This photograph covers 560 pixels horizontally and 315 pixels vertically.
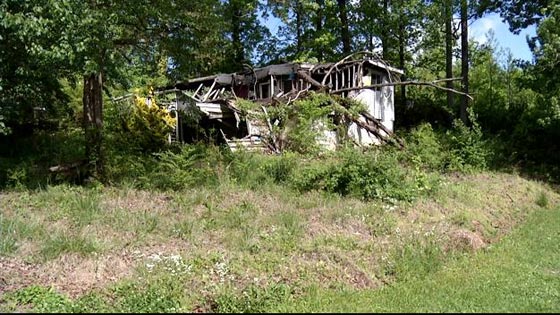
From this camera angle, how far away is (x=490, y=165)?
2066 cm

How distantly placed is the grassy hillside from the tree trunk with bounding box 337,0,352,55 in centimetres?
1741

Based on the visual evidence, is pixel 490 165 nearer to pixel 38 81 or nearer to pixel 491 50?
pixel 491 50

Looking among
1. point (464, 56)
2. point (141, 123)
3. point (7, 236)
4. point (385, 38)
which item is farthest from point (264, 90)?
point (7, 236)

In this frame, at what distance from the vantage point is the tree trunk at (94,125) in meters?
14.0

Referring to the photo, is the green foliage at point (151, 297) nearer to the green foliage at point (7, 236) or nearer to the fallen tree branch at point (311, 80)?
the green foliage at point (7, 236)

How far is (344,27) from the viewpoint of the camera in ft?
94.4

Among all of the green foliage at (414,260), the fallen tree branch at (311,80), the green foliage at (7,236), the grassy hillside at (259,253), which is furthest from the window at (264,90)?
the green foliage at (7,236)

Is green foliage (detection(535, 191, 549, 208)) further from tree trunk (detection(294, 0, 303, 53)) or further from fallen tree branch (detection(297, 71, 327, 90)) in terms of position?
tree trunk (detection(294, 0, 303, 53))

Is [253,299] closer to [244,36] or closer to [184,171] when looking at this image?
[184,171]

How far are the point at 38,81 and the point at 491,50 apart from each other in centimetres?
2726

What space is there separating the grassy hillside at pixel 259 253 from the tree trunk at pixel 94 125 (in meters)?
1.18

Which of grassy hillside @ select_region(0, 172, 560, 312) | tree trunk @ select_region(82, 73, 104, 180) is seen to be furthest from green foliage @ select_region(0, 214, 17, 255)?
tree trunk @ select_region(82, 73, 104, 180)

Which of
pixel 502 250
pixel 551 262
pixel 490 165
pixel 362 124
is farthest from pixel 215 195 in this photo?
pixel 490 165

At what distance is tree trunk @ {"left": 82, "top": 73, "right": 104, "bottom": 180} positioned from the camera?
13969mm
